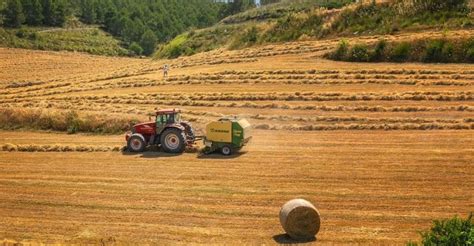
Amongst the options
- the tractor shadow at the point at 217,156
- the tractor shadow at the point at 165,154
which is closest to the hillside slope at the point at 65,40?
the tractor shadow at the point at 165,154

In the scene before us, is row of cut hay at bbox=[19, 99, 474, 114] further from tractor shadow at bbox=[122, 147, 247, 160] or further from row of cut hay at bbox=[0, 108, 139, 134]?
tractor shadow at bbox=[122, 147, 247, 160]

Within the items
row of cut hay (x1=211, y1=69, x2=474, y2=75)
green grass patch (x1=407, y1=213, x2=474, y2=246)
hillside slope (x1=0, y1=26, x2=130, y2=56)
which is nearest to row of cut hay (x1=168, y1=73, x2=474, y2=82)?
row of cut hay (x1=211, y1=69, x2=474, y2=75)

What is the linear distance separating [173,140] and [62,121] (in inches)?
422

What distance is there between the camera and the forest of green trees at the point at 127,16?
410 ft

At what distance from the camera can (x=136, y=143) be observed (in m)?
28.6

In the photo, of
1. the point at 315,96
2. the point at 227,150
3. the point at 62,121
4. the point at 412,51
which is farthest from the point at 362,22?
the point at 227,150

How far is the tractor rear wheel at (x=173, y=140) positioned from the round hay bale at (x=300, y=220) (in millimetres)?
12026

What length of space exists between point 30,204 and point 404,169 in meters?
14.1

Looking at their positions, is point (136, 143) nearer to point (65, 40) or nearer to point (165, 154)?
point (165, 154)

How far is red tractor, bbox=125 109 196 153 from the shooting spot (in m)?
28.0

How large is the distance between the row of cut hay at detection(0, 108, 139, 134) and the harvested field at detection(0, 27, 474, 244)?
84 mm

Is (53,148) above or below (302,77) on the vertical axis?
below

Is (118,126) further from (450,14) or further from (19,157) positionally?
(450,14)

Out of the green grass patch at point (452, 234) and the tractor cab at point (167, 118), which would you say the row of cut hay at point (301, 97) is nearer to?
the tractor cab at point (167, 118)
